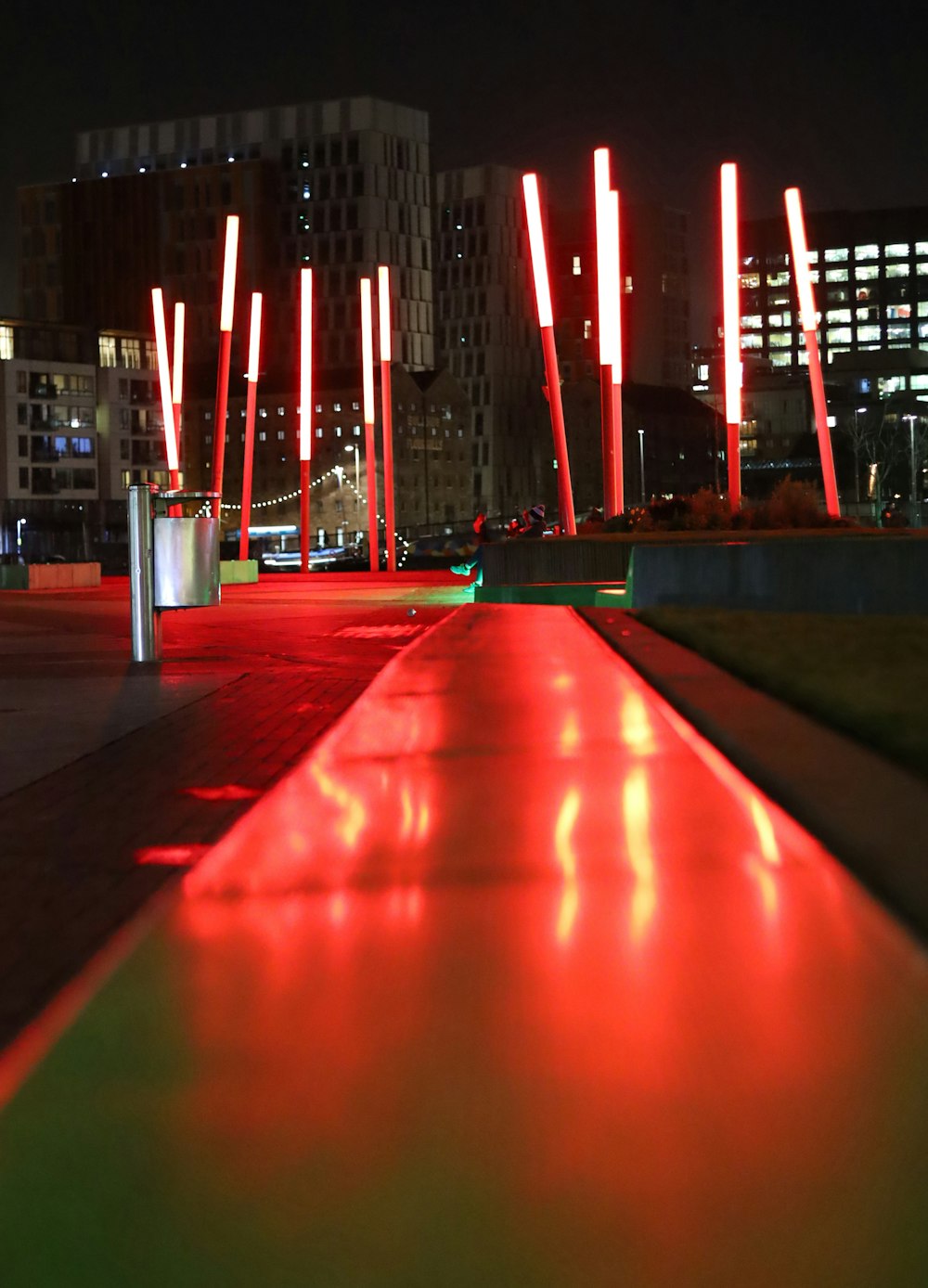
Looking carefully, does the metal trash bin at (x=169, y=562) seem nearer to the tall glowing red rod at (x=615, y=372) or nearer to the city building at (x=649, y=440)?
the tall glowing red rod at (x=615, y=372)

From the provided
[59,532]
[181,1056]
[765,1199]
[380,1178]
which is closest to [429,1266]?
[380,1178]

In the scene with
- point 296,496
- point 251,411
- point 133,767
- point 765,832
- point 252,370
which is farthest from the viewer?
point 296,496

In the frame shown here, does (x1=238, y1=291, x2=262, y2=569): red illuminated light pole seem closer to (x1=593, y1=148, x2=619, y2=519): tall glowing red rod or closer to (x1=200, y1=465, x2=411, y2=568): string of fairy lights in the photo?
(x1=593, y1=148, x2=619, y2=519): tall glowing red rod

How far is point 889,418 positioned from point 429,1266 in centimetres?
16281

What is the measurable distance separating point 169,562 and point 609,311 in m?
20.6

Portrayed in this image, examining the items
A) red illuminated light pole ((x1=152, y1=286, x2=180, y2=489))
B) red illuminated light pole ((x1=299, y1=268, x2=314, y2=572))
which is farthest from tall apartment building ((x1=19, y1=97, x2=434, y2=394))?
red illuminated light pole ((x1=152, y1=286, x2=180, y2=489))

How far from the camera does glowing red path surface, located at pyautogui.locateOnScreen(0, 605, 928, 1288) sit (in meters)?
2.87

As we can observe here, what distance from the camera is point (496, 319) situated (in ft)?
614

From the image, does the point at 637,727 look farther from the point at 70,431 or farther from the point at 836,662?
the point at 70,431

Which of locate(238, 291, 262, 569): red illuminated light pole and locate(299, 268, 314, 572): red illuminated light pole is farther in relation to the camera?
locate(238, 291, 262, 569): red illuminated light pole

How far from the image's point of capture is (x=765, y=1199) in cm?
303

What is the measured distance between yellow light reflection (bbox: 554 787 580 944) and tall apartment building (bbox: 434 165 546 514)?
175 metres

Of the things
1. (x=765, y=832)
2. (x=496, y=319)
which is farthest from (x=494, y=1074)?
(x=496, y=319)

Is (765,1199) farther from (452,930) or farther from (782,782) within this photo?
(782,782)
